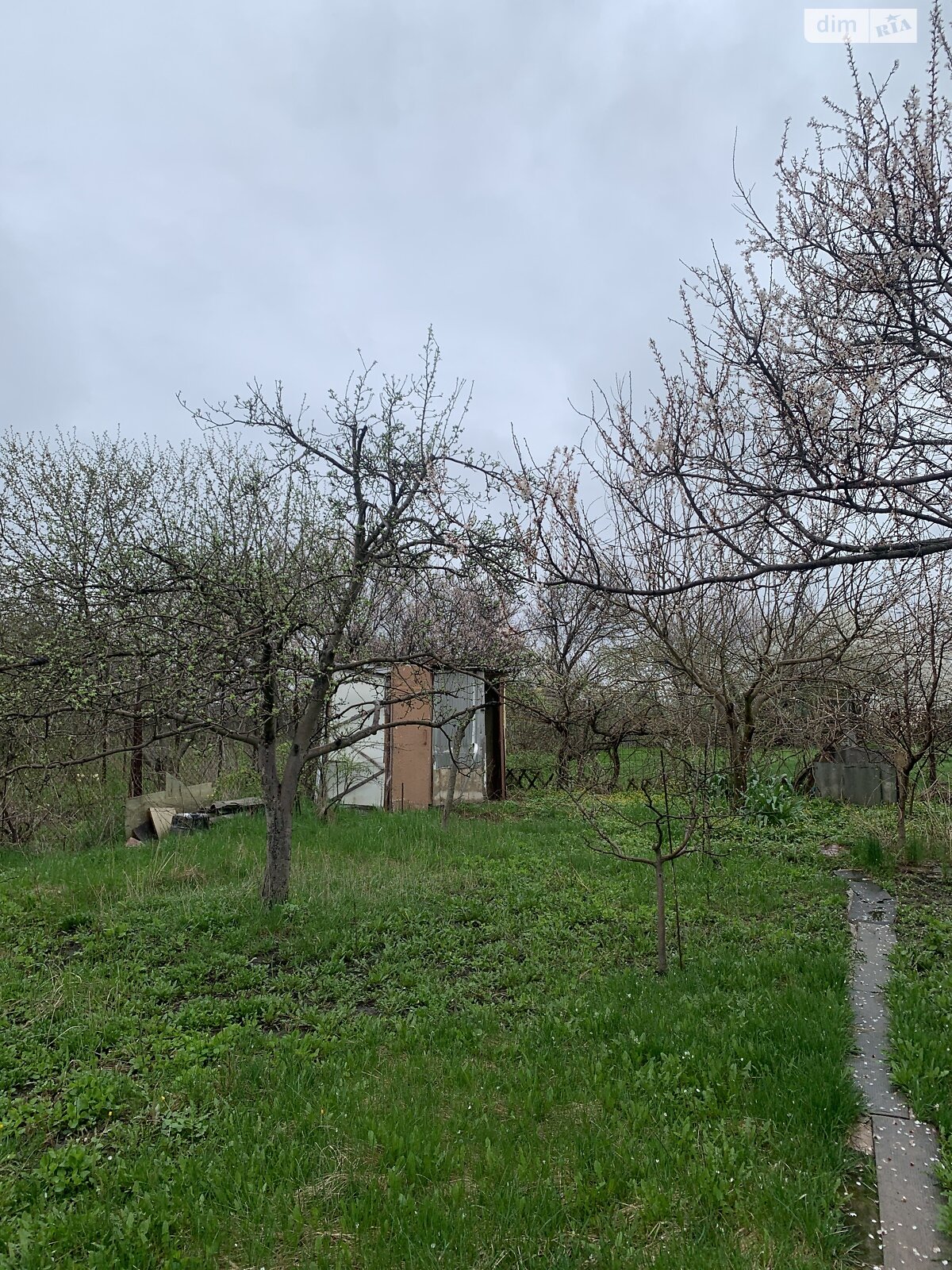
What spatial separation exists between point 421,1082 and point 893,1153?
1938 millimetres

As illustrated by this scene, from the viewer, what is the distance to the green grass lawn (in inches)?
96.6

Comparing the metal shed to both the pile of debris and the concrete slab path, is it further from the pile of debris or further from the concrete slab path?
the concrete slab path

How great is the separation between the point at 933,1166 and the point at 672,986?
1707 mm

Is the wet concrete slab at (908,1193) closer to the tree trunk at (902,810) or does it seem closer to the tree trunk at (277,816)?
the tree trunk at (277,816)

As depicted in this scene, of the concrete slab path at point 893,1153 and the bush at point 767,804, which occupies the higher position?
the bush at point 767,804

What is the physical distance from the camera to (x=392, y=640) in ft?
23.7

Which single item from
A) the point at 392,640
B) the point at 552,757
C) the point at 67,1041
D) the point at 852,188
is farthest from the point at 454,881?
the point at 552,757

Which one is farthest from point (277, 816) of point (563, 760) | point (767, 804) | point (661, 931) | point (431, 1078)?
point (563, 760)

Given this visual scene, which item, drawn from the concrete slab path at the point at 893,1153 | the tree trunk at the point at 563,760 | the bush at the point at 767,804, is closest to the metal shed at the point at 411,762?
the tree trunk at the point at 563,760

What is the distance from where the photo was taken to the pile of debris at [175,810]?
9578 mm

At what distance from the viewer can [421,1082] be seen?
340 cm

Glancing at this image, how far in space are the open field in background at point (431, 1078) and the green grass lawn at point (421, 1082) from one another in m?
0.01

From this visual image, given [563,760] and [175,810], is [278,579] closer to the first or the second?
[175,810]

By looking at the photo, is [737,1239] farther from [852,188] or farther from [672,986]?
[852,188]
